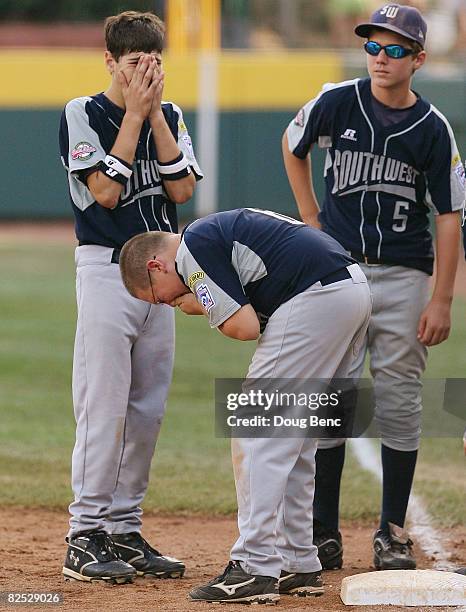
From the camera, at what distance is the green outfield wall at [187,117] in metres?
19.2

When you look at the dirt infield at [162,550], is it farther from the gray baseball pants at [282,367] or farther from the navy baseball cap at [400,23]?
the navy baseball cap at [400,23]

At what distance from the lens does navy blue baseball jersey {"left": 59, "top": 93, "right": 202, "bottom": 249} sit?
465 cm

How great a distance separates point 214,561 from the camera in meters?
5.18

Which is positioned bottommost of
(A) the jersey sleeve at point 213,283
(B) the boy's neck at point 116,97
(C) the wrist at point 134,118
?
(A) the jersey sleeve at point 213,283

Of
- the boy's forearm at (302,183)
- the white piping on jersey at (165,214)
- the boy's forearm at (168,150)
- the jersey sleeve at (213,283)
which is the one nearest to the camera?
the jersey sleeve at (213,283)

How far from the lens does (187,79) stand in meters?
19.6

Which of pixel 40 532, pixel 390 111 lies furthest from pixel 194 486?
pixel 390 111

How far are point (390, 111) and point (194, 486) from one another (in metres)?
2.67

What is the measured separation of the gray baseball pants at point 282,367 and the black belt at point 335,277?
0.02 metres

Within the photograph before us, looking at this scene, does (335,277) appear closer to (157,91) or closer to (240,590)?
(157,91)

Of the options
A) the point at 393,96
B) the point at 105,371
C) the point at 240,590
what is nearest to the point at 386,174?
the point at 393,96

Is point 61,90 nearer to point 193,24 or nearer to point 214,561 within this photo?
point 193,24

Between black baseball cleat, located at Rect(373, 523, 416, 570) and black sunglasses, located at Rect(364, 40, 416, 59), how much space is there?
2039mm

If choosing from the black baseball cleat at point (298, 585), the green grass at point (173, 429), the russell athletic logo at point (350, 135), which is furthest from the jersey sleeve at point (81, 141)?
the green grass at point (173, 429)
